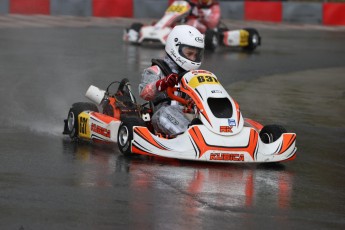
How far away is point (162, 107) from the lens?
909 centimetres

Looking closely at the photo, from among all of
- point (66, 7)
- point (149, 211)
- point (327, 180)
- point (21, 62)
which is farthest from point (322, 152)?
point (66, 7)

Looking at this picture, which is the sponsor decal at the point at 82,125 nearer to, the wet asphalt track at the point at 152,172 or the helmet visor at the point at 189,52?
the wet asphalt track at the point at 152,172

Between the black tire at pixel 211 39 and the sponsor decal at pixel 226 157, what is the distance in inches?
445

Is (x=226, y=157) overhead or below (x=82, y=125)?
below

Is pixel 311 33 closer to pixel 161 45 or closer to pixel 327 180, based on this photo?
pixel 161 45

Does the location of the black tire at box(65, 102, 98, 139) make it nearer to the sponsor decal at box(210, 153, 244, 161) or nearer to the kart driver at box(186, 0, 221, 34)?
the sponsor decal at box(210, 153, 244, 161)

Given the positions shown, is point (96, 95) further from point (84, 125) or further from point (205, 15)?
point (205, 15)

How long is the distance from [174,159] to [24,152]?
49.7 inches

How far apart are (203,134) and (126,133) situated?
72 cm

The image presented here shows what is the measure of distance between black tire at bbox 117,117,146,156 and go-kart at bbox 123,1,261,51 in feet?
35.1

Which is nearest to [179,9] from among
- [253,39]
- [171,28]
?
[171,28]

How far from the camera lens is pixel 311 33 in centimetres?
2478

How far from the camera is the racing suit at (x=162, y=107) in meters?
8.88

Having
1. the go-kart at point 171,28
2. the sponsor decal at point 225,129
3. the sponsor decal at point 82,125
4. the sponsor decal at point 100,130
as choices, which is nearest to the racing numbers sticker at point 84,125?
the sponsor decal at point 82,125
